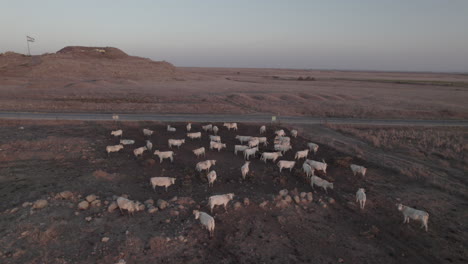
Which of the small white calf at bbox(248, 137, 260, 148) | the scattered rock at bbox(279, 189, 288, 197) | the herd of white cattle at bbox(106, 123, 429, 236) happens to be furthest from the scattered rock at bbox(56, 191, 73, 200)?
the small white calf at bbox(248, 137, 260, 148)

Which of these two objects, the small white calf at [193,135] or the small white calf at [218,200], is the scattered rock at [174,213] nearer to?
the small white calf at [218,200]

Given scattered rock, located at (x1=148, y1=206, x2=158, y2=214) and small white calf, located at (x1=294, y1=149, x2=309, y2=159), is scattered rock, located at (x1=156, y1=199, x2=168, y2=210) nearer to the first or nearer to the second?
scattered rock, located at (x1=148, y1=206, x2=158, y2=214)

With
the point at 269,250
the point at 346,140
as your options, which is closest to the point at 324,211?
the point at 269,250

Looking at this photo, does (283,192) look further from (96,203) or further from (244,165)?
(96,203)

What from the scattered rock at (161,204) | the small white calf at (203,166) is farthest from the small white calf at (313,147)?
the scattered rock at (161,204)

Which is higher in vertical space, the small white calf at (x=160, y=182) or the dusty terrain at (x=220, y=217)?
the small white calf at (x=160, y=182)

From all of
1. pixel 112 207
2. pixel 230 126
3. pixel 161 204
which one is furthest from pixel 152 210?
pixel 230 126

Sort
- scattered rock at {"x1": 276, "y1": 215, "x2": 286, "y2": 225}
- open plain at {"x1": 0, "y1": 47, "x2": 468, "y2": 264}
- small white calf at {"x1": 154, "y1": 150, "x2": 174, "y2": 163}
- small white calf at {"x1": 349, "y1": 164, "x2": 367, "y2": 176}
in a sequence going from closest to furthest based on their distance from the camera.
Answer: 1. open plain at {"x1": 0, "y1": 47, "x2": 468, "y2": 264}
2. scattered rock at {"x1": 276, "y1": 215, "x2": 286, "y2": 225}
3. small white calf at {"x1": 349, "y1": 164, "x2": 367, "y2": 176}
4. small white calf at {"x1": 154, "y1": 150, "x2": 174, "y2": 163}

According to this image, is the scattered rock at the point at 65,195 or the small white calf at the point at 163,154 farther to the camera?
the small white calf at the point at 163,154

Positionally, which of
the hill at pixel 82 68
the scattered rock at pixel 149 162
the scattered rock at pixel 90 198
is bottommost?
the scattered rock at pixel 149 162
